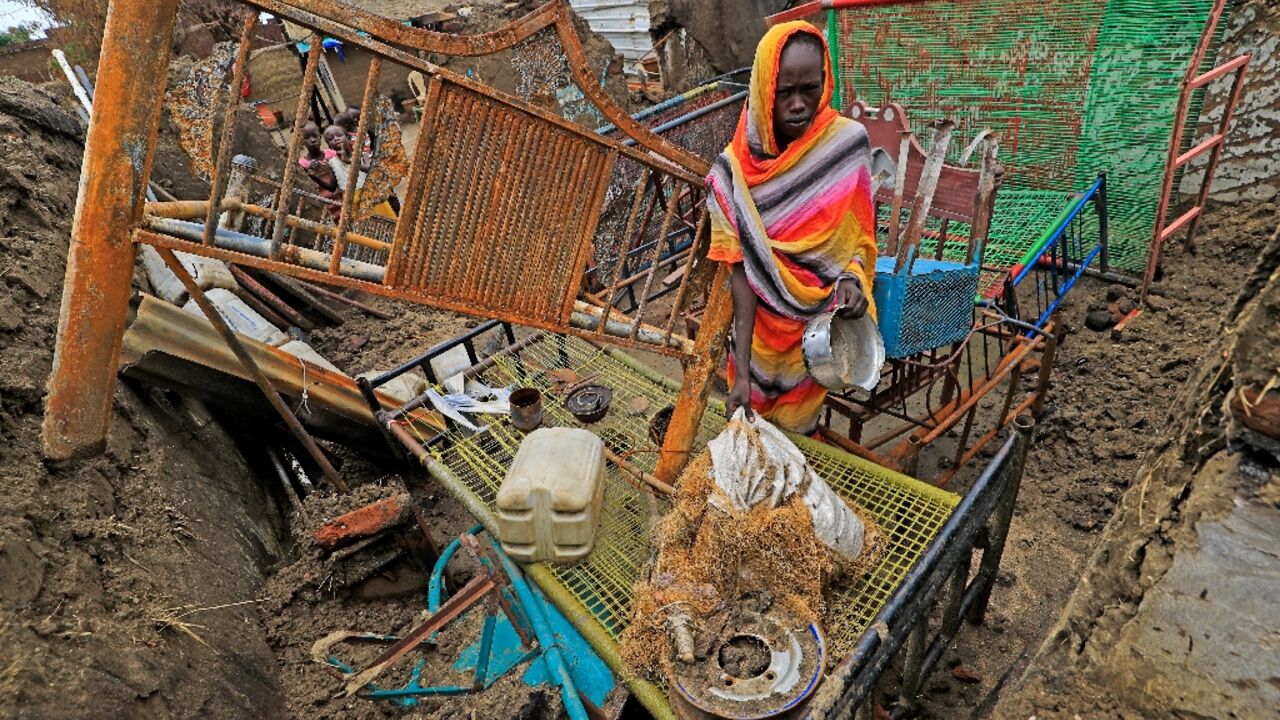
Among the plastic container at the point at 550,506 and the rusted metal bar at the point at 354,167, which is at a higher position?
the rusted metal bar at the point at 354,167

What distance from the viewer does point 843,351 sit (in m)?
2.68

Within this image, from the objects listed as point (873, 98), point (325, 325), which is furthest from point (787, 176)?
point (325, 325)

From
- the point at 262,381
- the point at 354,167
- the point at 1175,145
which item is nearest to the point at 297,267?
the point at 354,167

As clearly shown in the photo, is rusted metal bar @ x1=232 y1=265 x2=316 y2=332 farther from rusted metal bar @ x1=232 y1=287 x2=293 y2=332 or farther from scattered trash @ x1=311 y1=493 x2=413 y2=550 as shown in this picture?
scattered trash @ x1=311 y1=493 x2=413 y2=550

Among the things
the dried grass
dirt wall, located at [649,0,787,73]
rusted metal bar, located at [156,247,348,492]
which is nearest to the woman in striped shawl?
the dried grass

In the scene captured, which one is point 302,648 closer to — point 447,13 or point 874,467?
point 874,467

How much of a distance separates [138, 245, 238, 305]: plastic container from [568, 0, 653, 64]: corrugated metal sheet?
25.6 feet

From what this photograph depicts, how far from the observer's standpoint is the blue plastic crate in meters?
2.97

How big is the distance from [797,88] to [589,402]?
1.92m

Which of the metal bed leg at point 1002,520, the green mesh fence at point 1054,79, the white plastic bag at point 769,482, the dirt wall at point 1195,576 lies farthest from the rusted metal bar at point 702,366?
the green mesh fence at point 1054,79

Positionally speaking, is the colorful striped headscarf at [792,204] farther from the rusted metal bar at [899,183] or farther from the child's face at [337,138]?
the child's face at [337,138]

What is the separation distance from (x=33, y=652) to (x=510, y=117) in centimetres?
239

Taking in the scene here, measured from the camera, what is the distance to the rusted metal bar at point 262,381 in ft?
11.8

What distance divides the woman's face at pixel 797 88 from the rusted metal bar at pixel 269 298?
5.82m
